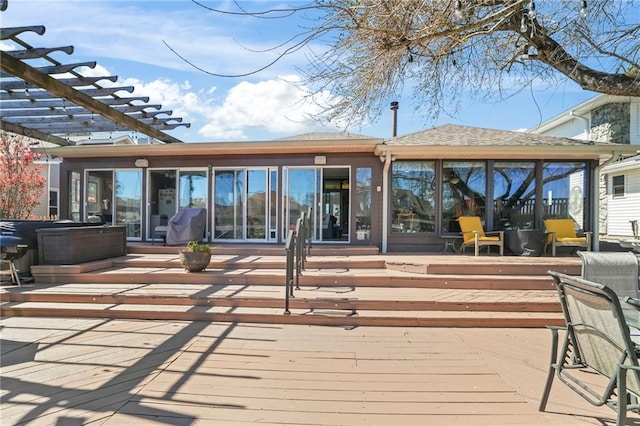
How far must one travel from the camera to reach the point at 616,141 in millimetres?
13000

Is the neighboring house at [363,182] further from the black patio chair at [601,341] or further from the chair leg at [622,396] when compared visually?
the chair leg at [622,396]

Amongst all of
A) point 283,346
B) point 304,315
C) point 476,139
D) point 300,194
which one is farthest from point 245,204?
point 476,139

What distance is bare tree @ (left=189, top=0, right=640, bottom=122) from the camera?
4.02 meters

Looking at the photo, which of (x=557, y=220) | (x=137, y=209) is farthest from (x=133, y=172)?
(x=557, y=220)

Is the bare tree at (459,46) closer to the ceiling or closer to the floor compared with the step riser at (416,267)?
closer to the ceiling

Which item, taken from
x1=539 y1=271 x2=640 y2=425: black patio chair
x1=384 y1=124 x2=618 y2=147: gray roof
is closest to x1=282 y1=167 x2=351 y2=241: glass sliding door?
x1=384 y1=124 x2=618 y2=147: gray roof

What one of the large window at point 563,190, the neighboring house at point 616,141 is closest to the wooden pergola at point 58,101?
the large window at point 563,190

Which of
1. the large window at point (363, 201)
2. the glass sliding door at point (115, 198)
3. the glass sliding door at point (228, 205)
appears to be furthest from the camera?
the glass sliding door at point (115, 198)

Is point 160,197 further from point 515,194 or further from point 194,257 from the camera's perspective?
point 515,194

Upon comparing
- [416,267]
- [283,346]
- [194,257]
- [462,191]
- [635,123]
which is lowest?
[283,346]

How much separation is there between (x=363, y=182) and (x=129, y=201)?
21.0ft

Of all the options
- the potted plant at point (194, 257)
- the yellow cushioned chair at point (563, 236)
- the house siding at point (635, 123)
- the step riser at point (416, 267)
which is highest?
the house siding at point (635, 123)

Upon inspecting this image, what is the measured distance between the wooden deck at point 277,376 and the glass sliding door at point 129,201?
5.50 meters

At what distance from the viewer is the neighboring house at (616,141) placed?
12.5m
